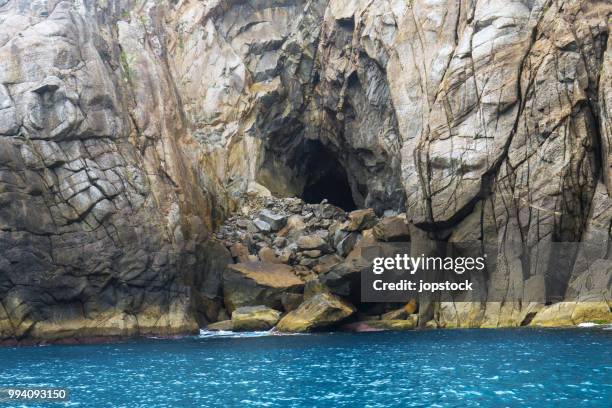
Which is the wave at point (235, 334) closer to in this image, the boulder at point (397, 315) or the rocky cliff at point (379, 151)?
the rocky cliff at point (379, 151)

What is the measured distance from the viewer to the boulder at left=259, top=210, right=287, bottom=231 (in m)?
61.7

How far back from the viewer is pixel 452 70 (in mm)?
47719

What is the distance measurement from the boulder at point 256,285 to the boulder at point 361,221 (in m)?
7.44

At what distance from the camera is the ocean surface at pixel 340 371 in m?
21.0

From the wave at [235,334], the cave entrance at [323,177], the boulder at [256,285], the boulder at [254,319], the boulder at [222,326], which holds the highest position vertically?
the cave entrance at [323,177]

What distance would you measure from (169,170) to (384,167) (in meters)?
22.0

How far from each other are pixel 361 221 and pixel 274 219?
31.5 feet

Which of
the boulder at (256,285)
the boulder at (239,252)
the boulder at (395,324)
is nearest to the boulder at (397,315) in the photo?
the boulder at (395,324)

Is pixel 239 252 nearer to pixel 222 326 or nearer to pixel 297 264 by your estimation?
pixel 297 264

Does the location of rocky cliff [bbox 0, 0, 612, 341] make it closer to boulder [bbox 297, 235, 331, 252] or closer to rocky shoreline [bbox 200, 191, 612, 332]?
rocky shoreline [bbox 200, 191, 612, 332]

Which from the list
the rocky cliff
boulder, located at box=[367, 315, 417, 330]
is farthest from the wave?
boulder, located at box=[367, 315, 417, 330]

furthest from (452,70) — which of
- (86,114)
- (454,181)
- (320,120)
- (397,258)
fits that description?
(86,114)

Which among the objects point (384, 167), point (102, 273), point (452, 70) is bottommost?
point (102, 273)

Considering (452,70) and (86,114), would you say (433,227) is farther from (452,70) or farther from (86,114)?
(86,114)
